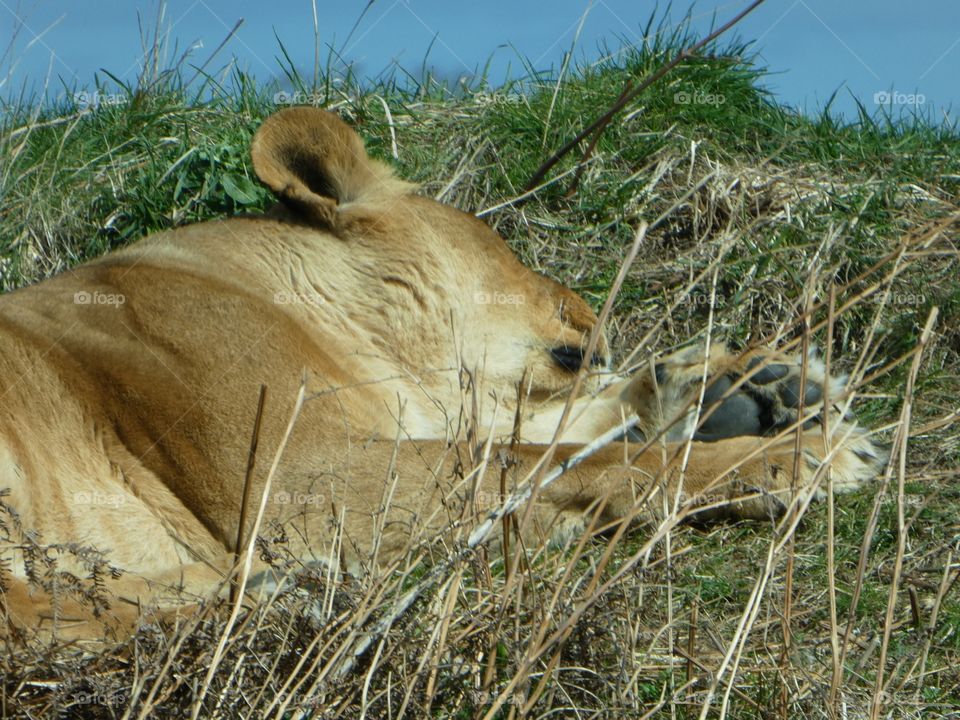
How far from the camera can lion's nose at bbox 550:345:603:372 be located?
393 cm

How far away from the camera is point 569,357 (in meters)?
3.96

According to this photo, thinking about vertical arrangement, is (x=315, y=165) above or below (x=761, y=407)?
above

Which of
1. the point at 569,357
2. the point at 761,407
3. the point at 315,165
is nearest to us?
the point at 761,407

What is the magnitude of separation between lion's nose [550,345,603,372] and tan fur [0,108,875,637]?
0.08ft

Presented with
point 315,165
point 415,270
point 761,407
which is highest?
point 315,165

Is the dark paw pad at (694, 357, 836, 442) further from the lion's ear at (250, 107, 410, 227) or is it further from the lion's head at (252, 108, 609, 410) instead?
the lion's ear at (250, 107, 410, 227)

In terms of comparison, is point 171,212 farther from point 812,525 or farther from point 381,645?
point 381,645

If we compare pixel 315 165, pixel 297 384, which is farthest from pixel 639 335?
pixel 297 384

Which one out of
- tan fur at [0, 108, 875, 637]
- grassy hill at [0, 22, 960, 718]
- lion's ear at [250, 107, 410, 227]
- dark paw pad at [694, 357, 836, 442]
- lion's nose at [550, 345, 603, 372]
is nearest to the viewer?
grassy hill at [0, 22, 960, 718]

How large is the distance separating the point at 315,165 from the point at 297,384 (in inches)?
35.1

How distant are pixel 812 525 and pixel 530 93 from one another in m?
3.23

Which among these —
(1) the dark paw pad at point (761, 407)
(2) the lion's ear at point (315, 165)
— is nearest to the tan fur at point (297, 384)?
(2) the lion's ear at point (315, 165)

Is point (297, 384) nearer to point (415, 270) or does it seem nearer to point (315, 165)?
point (415, 270)

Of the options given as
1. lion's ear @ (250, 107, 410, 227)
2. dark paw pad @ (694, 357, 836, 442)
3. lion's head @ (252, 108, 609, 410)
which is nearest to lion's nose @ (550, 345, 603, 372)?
lion's head @ (252, 108, 609, 410)
